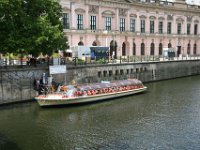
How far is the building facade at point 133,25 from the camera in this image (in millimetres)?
70125

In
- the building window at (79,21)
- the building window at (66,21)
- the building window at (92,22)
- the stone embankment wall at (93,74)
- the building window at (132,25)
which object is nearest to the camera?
the stone embankment wall at (93,74)

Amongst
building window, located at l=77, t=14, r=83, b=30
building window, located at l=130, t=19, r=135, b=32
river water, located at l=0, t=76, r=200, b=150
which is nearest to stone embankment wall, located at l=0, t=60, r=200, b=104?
river water, located at l=0, t=76, r=200, b=150

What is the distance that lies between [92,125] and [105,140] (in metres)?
4.92

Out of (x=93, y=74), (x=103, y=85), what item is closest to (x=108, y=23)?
(x=93, y=74)

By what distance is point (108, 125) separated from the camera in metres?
33.5

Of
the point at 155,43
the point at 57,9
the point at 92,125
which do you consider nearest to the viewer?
the point at 92,125

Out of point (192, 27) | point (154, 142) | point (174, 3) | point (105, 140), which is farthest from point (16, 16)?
point (192, 27)

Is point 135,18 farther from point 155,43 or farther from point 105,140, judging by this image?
point 105,140

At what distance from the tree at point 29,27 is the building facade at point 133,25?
2145cm

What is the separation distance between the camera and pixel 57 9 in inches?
1908

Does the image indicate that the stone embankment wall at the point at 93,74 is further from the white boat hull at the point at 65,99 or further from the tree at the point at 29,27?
the white boat hull at the point at 65,99

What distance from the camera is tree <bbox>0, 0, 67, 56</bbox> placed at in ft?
130

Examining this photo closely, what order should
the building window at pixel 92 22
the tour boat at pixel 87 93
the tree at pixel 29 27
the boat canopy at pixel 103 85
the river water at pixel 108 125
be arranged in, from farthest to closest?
the building window at pixel 92 22, the boat canopy at pixel 103 85, the tour boat at pixel 87 93, the tree at pixel 29 27, the river water at pixel 108 125

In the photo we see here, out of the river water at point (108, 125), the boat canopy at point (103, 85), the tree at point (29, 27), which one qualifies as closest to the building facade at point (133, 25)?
the tree at point (29, 27)
